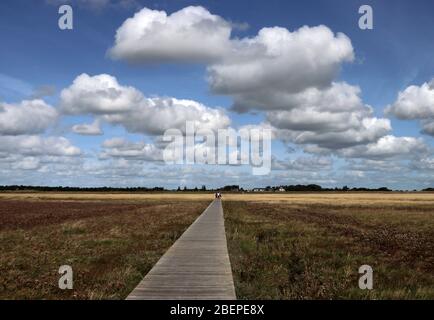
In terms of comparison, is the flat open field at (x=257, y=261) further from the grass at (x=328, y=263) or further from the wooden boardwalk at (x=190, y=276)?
the wooden boardwalk at (x=190, y=276)

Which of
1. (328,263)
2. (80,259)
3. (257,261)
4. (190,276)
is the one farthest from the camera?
(80,259)

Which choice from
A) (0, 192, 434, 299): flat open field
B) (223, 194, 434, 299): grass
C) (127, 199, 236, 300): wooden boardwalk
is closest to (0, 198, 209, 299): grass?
(0, 192, 434, 299): flat open field

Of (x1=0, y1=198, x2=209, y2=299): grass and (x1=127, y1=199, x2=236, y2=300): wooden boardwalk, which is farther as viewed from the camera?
(x1=0, y1=198, x2=209, y2=299): grass

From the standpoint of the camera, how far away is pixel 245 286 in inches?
516

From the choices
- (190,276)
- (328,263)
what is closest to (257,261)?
(328,263)

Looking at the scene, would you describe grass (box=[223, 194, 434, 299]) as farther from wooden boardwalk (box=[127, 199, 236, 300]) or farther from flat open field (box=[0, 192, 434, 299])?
wooden boardwalk (box=[127, 199, 236, 300])

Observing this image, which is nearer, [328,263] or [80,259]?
[328,263]

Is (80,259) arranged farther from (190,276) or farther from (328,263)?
(328,263)

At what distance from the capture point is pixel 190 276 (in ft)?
44.4

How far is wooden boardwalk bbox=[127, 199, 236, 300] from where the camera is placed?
37.4 feet
